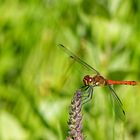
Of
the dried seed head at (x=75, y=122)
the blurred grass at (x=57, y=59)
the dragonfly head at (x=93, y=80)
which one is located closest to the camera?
the dried seed head at (x=75, y=122)

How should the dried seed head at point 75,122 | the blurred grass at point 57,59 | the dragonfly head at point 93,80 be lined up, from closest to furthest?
1. the dried seed head at point 75,122
2. the dragonfly head at point 93,80
3. the blurred grass at point 57,59

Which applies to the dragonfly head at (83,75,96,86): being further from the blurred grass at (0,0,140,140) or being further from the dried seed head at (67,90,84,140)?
the blurred grass at (0,0,140,140)

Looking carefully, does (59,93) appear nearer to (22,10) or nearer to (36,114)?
(36,114)

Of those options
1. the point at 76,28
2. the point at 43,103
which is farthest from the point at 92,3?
the point at 43,103

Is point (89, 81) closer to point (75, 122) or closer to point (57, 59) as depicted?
point (75, 122)

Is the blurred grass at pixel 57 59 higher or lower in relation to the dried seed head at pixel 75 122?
higher

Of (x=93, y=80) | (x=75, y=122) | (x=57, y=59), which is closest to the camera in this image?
(x=75, y=122)

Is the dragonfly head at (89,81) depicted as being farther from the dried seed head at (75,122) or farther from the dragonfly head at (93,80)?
the dried seed head at (75,122)

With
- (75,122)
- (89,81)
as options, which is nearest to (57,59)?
(89,81)

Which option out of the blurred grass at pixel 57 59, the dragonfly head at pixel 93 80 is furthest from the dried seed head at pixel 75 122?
the blurred grass at pixel 57 59

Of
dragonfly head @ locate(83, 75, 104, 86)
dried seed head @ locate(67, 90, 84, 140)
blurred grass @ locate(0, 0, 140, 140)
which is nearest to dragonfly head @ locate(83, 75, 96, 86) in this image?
dragonfly head @ locate(83, 75, 104, 86)
